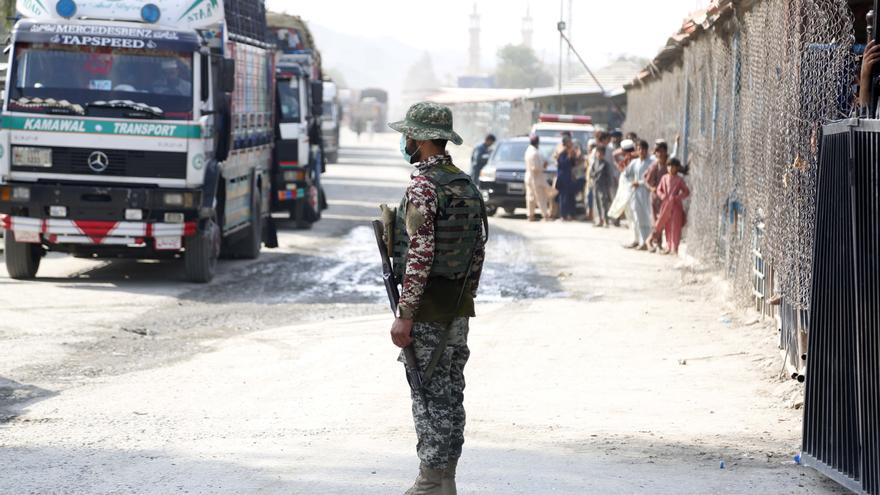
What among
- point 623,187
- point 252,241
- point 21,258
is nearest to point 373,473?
point 21,258

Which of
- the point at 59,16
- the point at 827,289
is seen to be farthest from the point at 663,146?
the point at 827,289

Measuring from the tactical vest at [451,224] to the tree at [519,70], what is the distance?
149 meters

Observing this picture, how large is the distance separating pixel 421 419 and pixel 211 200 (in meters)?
8.82

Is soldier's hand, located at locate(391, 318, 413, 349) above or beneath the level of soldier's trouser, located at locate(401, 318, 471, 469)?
above

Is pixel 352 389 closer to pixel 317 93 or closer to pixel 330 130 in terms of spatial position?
pixel 317 93

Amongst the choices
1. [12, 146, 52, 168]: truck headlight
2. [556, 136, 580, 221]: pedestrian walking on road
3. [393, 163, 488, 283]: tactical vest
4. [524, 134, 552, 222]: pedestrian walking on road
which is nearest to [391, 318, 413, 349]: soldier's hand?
[393, 163, 488, 283]: tactical vest

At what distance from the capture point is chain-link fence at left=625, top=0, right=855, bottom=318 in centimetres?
762

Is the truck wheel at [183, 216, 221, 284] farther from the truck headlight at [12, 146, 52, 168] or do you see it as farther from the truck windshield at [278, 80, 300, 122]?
the truck windshield at [278, 80, 300, 122]

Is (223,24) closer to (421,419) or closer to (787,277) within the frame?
(787,277)

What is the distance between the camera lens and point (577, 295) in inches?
555

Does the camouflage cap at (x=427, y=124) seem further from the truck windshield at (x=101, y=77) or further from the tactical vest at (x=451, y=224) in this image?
the truck windshield at (x=101, y=77)

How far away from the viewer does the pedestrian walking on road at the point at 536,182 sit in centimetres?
2412

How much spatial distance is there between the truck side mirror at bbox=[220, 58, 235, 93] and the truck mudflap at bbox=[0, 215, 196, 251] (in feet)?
5.24

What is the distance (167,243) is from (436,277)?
860 cm
